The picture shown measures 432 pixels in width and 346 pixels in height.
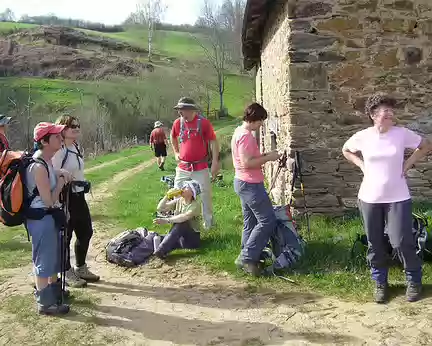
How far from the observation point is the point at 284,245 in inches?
210

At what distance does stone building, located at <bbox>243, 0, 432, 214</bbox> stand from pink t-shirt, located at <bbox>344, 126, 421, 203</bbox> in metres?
2.23

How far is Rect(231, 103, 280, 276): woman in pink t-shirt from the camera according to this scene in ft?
16.3

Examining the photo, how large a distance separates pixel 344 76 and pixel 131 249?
3.56 metres

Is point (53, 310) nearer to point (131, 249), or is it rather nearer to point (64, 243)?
point (64, 243)

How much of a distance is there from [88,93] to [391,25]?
27.7m

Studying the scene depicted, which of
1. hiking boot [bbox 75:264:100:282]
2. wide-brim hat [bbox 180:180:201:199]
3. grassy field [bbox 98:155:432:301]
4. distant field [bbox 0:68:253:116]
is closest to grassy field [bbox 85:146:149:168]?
distant field [bbox 0:68:253:116]

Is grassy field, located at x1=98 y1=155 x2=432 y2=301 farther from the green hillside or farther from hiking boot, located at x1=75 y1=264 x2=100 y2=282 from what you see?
the green hillside

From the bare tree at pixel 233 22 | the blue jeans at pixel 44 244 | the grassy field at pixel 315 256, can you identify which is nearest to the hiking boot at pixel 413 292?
the grassy field at pixel 315 256

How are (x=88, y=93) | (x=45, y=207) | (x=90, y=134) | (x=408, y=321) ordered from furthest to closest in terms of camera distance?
(x=88, y=93) < (x=90, y=134) < (x=45, y=207) < (x=408, y=321)

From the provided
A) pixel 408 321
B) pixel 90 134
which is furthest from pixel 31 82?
pixel 408 321

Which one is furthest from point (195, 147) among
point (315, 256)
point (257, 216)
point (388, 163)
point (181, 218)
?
point (388, 163)

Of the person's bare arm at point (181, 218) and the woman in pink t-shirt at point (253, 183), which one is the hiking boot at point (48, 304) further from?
the woman in pink t-shirt at point (253, 183)

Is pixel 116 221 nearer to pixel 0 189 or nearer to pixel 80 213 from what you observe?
pixel 80 213

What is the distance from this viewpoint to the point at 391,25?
20.4 ft
